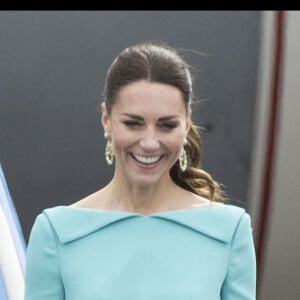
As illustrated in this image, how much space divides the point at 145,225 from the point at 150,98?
0.26m

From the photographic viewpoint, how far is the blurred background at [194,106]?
140 inches

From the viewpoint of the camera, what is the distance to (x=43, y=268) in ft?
6.62

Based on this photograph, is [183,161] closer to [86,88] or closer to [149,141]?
[149,141]

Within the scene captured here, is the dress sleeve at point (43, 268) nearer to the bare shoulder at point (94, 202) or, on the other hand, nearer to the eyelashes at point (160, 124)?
the bare shoulder at point (94, 202)

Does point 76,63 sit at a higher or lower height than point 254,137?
higher

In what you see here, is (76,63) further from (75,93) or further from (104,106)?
(104,106)

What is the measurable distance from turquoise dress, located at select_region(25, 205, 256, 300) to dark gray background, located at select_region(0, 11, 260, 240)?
1521 mm

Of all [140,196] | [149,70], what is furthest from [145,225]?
[149,70]

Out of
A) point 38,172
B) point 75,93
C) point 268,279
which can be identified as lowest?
point 268,279

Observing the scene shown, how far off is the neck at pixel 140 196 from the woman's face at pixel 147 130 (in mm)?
47

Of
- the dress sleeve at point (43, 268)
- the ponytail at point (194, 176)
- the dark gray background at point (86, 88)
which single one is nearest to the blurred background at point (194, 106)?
the dark gray background at point (86, 88)

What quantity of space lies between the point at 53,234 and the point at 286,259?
179cm

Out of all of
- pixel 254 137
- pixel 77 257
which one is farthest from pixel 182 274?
pixel 254 137

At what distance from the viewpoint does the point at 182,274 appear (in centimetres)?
201
